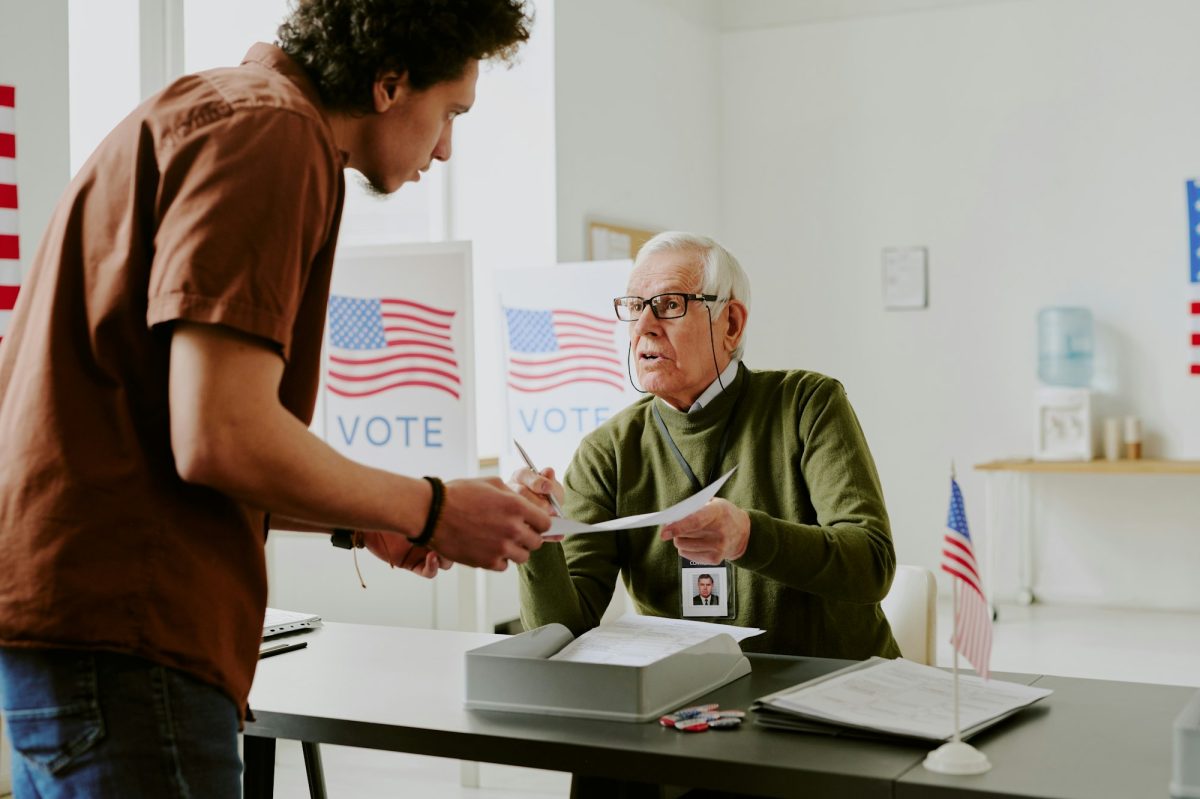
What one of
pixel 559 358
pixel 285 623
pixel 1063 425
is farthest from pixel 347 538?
pixel 1063 425

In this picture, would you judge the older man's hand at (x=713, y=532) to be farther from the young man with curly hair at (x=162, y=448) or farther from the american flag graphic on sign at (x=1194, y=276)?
the american flag graphic on sign at (x=1194, y=276)

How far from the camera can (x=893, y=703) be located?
1522 mm

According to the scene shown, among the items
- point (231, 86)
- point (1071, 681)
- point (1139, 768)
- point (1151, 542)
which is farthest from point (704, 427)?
point (1151, 542)

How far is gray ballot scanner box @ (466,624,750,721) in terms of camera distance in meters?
1.52

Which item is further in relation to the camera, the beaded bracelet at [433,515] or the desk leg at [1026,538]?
the desk leg at [1026,538]

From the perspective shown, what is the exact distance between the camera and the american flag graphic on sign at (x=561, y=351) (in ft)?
14.9

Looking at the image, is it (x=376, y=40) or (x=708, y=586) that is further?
(x=708, y=586)

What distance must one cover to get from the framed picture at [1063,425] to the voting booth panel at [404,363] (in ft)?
11.9

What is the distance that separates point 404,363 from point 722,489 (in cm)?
191

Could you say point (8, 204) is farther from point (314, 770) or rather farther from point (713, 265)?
point (713, 265)

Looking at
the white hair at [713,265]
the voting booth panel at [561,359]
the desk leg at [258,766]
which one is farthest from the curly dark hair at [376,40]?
the voting booth panel at [561,359]

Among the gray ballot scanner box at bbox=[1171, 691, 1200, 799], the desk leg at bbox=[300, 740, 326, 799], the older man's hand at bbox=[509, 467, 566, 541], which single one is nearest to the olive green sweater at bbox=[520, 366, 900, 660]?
the older man's hand at bbox=[509, 467, 566, 541]

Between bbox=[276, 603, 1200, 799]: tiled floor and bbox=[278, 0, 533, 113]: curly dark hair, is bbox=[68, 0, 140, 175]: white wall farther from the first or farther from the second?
bbox=[278, 0, 533, 113]: curly dark hair

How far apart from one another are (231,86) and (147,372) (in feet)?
0.87
